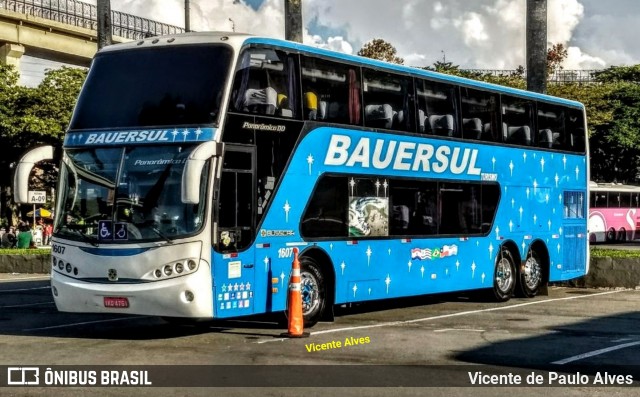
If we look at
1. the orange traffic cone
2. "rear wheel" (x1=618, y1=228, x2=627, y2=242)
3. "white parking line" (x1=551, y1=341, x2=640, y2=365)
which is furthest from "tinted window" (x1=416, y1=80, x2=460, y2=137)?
"rear wheel" (x1=618, y1=228, x2=627, y2=242)

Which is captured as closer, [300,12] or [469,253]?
[469,253]

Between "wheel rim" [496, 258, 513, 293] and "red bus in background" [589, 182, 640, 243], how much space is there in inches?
1427

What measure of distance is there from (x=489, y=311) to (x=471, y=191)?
232cm

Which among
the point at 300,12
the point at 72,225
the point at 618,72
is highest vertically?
the point at 618,72

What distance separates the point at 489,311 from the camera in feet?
61.1

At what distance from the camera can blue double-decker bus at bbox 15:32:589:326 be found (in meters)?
13.7

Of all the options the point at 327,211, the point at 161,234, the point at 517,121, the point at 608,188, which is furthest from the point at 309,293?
the point at 608,188

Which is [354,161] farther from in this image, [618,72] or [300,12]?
[618,72]

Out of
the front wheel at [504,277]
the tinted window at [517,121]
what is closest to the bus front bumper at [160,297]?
the front wheel at [504,277]

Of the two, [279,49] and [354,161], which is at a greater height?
[279,49]

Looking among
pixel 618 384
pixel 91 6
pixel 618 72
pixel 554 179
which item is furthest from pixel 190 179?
pixel 618 72

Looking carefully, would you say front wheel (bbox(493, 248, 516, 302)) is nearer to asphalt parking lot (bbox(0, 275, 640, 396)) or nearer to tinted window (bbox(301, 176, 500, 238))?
tinted window (bbox(301, 176, 500, 238))

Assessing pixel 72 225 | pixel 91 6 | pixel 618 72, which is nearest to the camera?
pixel 72 225

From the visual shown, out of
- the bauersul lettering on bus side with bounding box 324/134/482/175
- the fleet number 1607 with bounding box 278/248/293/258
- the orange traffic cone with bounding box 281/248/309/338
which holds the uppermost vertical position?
the bauersul lettering on bus side with bounding box 324/134/482/175
